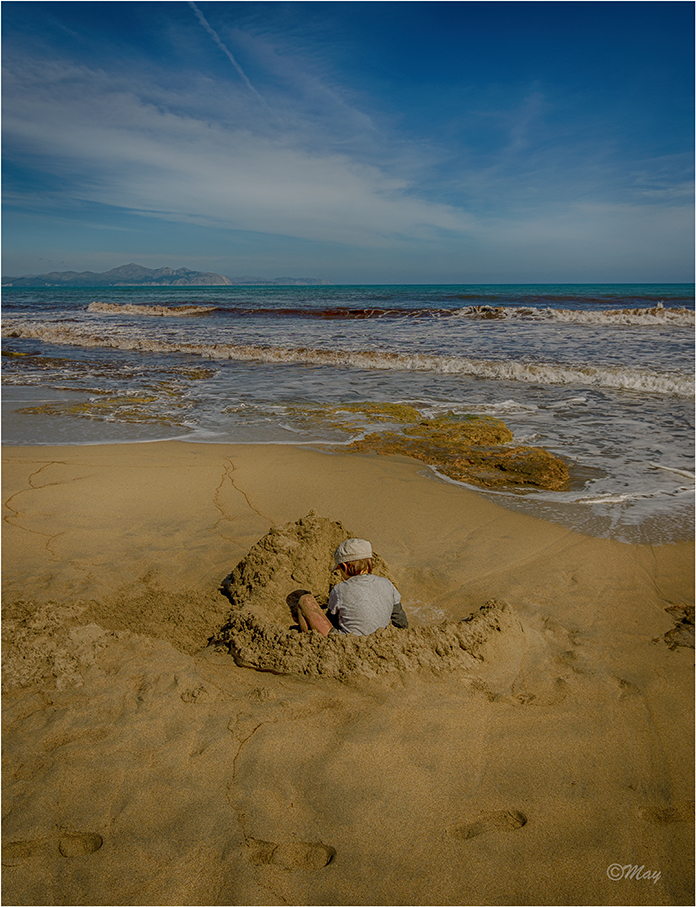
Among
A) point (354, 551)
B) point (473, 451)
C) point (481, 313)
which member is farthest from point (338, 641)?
point (481, 313)

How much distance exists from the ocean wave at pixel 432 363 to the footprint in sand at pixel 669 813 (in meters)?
10.9

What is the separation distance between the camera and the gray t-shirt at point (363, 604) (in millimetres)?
3156

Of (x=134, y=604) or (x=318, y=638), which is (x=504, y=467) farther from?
(x=134, y=604)

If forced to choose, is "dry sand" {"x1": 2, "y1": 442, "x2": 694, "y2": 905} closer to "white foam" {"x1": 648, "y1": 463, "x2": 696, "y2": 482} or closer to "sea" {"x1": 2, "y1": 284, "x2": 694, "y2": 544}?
"sea" {"x1": 2, "y1": 284, "x2": 694, "y2": 544}

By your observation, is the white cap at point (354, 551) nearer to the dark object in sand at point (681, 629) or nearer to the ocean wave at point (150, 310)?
the dark object in sand at point (681, 629)

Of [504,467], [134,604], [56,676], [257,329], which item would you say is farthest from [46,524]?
[257,329]

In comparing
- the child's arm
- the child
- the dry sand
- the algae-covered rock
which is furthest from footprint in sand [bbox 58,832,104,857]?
the algae-covered rock

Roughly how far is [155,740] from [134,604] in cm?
150

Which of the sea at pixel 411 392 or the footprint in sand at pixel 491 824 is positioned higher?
the sea at pixel 411 392

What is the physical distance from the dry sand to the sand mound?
0.04 m

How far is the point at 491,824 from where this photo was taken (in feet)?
6.85

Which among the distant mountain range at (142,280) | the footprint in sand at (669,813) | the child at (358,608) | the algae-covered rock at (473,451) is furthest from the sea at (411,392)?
the distant mountain range at (142,280)

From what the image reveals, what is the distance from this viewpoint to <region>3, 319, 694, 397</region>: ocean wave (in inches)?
465

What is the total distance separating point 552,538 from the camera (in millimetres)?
4820
